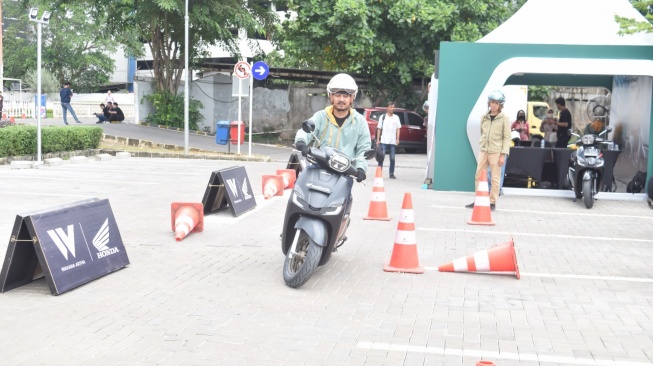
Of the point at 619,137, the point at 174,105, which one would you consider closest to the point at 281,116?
the point at 174,105

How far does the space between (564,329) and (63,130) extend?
1917 centimetres

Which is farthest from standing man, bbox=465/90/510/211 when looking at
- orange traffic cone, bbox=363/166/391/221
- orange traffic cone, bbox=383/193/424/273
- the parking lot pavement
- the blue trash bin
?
the blue trash bin

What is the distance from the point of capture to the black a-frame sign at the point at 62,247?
6844 mm

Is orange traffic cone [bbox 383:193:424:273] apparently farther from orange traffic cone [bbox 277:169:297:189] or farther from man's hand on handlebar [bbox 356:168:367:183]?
orange traffic cone [bbox 277:169:297:189]

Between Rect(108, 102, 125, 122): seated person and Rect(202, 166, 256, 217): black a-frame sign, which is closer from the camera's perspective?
Rect(202, 166, 256, 217): black a-frame sign

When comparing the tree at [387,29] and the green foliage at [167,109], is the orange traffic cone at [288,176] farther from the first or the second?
the green foliage at [167,109]

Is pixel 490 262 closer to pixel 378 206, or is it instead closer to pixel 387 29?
pixel 378 206

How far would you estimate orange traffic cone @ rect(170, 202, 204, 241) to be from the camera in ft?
32.8

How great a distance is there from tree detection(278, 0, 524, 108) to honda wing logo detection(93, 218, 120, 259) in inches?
903

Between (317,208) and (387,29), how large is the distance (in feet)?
82.6

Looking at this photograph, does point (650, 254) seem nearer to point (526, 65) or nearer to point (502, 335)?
point (502, 335)

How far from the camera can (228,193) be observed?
11.6m

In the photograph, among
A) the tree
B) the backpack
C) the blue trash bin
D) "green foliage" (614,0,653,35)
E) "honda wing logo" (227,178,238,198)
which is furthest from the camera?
the tree

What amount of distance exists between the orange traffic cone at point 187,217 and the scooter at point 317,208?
8.59ft
